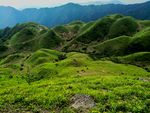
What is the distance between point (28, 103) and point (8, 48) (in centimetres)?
18190

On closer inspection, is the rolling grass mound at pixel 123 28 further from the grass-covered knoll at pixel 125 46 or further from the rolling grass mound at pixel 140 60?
the rolling grass mound at pixel 140 60

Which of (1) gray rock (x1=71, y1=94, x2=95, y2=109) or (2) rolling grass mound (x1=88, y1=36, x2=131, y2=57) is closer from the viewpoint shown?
(1) gray rock (x1=71, y1=94, x2=95, y2=109)

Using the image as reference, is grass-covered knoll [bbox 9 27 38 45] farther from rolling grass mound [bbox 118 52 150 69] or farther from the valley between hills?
rolling grass mound [bbox 118 52 150 69]

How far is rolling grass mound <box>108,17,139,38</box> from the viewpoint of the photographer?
170038 mm

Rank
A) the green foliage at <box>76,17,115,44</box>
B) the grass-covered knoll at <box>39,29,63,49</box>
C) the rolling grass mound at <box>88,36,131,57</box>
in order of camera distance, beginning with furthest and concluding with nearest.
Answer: the grass-covered knoll at <box>39,29,63,49</box> < the green foliage at <box>76,17,115,44</box> < the rolling grass mound at <box>88,36,131,57</box>

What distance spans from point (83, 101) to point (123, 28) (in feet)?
669

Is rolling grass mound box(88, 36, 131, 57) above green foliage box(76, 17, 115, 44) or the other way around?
the other way around

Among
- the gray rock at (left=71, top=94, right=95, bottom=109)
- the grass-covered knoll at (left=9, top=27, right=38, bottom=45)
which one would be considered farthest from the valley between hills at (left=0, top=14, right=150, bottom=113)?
the gray rock at (left=71, top=94, right=95, bottom=109)

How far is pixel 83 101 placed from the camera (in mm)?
10875

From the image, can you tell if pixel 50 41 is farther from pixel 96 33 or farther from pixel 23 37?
pixel 96 33

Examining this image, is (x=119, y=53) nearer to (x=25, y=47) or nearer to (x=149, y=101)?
(x=149, y=101)

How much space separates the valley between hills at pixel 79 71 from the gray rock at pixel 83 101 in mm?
505

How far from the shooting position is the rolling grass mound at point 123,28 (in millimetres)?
170038

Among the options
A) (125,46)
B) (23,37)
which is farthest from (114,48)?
(23,37)
